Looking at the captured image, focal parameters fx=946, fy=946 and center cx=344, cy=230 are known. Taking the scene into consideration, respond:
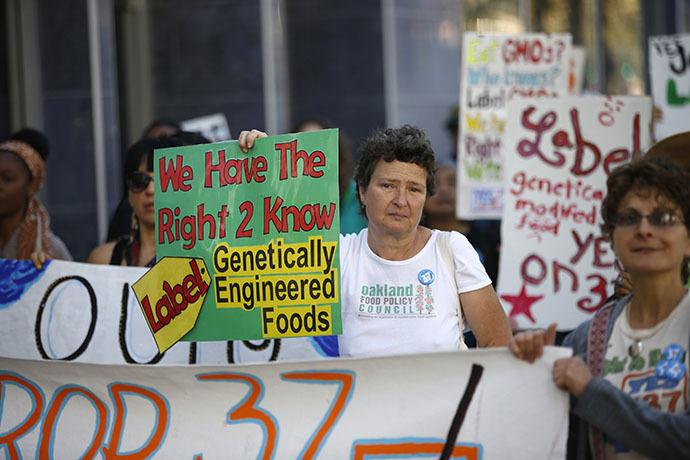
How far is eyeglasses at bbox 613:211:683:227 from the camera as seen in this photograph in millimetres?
2693

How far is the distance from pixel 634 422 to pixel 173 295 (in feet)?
5.74

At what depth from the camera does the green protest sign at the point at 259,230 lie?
10.8 ft

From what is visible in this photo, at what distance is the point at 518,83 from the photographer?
22.4ft

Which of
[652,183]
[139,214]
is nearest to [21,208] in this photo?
[139,214]

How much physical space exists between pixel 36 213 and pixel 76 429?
6.93 feet

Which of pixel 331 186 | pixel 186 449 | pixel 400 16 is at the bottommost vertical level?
pixel 186 449

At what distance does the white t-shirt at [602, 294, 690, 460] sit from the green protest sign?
948mm

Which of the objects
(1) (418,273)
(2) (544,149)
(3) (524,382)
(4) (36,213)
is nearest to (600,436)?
(3) (524,382)

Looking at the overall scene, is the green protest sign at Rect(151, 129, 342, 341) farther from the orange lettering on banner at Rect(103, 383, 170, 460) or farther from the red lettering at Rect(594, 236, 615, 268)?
the red lettering at Rect(594, 236, 615, 268)

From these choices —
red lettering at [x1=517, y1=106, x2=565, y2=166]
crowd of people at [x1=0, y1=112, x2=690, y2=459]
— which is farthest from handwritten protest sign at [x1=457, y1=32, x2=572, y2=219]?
crowd of people at [x1=0, y1=112, x2=690, y2=459]

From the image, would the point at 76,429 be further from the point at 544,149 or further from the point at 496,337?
the point at 544,149

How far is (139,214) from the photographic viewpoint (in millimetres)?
4238

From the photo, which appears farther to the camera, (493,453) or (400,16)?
(400,16)

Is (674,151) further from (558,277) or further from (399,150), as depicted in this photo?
(558,277)
